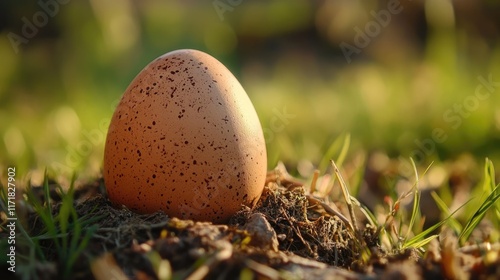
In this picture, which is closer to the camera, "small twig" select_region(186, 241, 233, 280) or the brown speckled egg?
"small twig" select_region(186, 241, 233, 280)

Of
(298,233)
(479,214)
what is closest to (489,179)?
(479,214)

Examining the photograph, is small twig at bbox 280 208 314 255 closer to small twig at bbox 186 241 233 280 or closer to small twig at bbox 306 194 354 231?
small twig at bbox 306 194 354 231

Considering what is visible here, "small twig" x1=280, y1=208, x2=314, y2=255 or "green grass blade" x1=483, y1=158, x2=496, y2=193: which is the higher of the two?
"green grass blade" x1=483, y1=158, x2=496, y2=193

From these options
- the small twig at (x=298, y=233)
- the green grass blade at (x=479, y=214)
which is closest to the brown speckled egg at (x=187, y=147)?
the small twig at (x=298, y=233)

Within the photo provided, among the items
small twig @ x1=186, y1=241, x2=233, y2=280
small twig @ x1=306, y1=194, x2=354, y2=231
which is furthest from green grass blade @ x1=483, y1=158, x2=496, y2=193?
small twig @ x1=186, y1=241, x2=233, y2=280

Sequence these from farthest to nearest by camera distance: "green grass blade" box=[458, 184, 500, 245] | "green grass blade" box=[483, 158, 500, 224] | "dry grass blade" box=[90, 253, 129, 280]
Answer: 1. "green grass blade" box=[483, 158, 500, 224]
2. "green grass blade" box=[458, 184, 500, 245]
3. "dry grass blade" box=[90, 253, 129, 280]

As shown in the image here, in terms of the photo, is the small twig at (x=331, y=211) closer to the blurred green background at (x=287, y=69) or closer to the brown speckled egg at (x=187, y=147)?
the brown speckled egg at (x=187, y=147)
